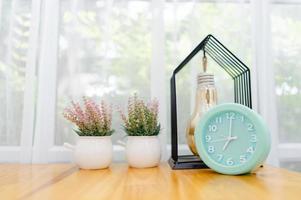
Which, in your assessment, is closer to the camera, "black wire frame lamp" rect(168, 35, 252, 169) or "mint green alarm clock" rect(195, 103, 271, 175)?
"mint green alarm clock" rect(195, 103, 271, 175)

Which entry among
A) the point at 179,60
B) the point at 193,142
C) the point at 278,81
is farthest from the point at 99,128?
the point at 278,81

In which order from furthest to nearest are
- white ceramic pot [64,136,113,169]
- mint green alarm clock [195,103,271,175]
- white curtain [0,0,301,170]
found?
1. white curtain [0,0,301,170]
2. white ceramic pot [64,136,113,169]
3. mint green alarm clock [195,103,271,175]

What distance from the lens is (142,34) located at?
3.57 feet

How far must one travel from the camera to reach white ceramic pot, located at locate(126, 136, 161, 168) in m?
0.85

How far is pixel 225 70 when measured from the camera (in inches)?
41.0

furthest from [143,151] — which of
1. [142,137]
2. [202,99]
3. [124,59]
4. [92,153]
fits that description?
[124,59]

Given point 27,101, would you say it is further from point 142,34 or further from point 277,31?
point 277,31

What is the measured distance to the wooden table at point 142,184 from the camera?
526 mm

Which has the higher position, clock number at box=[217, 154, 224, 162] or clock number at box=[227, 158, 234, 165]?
clock number at box=[217, 154, 224, 162]

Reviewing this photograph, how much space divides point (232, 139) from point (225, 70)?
1.15ft

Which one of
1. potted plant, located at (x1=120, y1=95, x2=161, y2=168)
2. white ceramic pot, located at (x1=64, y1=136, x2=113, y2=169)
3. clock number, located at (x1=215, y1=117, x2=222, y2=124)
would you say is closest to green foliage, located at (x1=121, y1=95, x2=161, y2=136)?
potted plant, located at (x1=120, y1=95, x2=161, y2=168)

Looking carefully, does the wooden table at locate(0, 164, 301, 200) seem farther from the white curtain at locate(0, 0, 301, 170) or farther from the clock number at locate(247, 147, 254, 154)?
the white curtain at locate(0, 0, 301, 170)

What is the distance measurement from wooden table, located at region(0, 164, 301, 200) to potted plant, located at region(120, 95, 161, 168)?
39 mm

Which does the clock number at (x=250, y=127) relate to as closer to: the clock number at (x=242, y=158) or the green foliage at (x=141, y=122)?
the clock number at (x=242, y=158)
